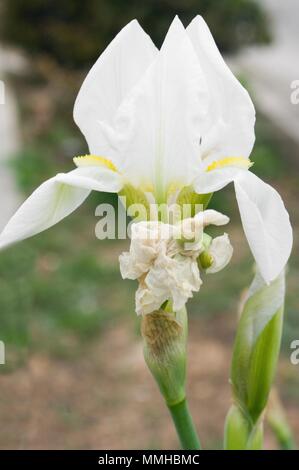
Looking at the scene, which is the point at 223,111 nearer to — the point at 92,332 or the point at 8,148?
the point at 92,332

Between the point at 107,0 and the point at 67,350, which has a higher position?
the point at 107,0

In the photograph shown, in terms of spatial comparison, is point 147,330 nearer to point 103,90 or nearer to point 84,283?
point 103,90

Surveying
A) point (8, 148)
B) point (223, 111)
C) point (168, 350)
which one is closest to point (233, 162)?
point (223, 111)

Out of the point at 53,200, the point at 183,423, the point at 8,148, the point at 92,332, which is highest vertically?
the point at 8,148

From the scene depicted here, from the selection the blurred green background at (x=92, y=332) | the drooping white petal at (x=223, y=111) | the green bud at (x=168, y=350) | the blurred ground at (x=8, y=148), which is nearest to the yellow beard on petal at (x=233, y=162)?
the drooping white petal at (x=223, y=111)

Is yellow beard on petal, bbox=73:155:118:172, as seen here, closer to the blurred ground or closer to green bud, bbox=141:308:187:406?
green bud, bbox=141:308:187:406

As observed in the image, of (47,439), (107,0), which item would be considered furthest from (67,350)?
(107,0)
